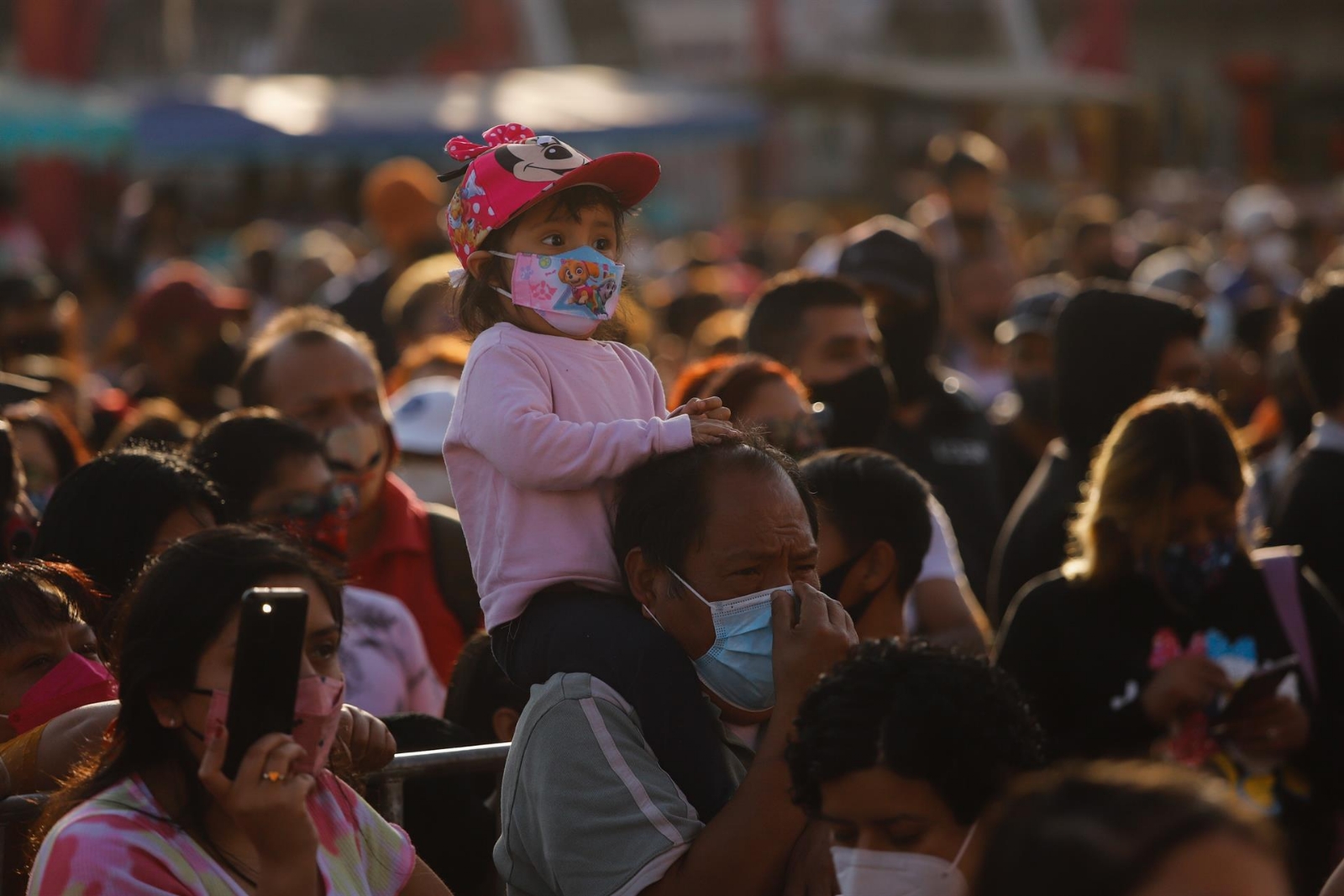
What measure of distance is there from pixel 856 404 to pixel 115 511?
89.0 inches

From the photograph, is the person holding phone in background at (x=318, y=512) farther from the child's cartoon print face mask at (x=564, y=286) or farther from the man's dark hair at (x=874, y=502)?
the child's cartoon print face mask at (x=564, y=286)

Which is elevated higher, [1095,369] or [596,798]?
[1095,369]

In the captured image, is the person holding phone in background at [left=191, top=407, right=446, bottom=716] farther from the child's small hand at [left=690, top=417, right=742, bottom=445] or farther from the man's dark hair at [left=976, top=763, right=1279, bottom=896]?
the man's dark hair at [left=976, top=763, right=1279, bottom=896]

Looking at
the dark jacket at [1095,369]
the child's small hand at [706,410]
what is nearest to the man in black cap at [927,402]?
the dark jacket at [1095,369]

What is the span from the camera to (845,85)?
27703 millimetres

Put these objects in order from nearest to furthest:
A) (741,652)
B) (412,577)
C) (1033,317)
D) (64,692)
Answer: (741,652), (64,692), (412,577), (1033,317)

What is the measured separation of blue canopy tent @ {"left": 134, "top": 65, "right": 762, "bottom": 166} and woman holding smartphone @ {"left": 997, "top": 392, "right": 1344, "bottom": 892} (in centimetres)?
1941

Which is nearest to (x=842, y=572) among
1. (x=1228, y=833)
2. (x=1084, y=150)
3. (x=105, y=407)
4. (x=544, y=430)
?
(x=544, y=430)

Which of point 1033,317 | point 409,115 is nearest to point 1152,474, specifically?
point 1033,317

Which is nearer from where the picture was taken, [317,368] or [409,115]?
[317,368]

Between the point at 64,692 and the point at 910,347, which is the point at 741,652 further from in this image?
the point at 910,347

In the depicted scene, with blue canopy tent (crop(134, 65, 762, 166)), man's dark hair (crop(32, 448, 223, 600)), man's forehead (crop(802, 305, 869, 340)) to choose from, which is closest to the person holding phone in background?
man's dark hair (crop(32, 448, 223, 600))

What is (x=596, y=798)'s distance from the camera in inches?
105

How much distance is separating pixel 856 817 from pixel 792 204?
23.0m
